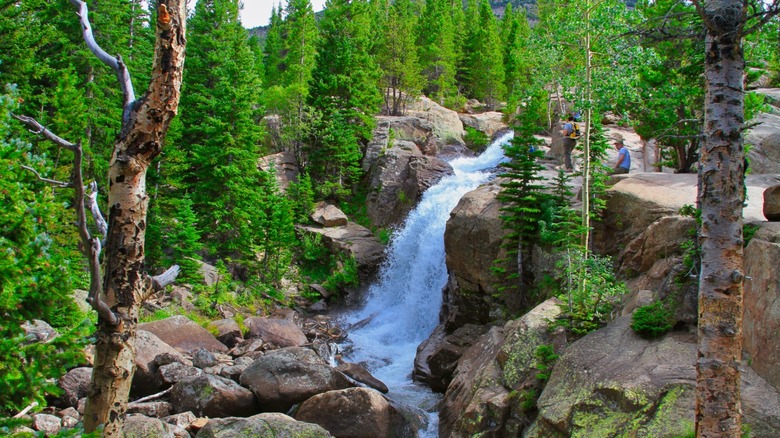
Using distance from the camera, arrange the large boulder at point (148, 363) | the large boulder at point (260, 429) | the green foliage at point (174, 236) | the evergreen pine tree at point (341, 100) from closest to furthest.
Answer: the large boulder at point (260, 429)
the large boulder at point (148, 363)
the green foliage at point (174, 236)
the evergreen pine tree at point (341, 100)

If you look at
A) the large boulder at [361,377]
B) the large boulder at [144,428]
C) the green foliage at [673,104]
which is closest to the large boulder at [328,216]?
the large boulder at [361,377]

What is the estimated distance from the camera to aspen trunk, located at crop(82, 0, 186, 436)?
4574 millimetres

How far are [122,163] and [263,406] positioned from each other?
10327 mm

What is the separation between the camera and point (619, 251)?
1570 centimetres

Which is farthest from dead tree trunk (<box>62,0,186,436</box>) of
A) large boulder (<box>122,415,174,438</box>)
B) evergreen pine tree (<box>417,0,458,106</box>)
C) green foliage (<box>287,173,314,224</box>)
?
evergreen pine tree (<box>417,0,458,106</box>)

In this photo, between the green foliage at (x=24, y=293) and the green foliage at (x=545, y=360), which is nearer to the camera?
the green foliage at (x=24, y=293)

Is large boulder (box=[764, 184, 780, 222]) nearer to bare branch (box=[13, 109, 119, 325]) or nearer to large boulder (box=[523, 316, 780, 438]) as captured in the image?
large boulder (box=[523, 316, 780, 438])

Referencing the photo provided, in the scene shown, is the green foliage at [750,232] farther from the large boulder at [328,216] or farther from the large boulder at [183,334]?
the large boulder at [328,216]

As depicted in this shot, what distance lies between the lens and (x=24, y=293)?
5.91m

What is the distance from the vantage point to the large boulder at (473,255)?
63.6ft

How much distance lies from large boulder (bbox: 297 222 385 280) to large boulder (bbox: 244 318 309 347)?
8.03 meters

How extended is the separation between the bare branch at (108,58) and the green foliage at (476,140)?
35527 millimetres

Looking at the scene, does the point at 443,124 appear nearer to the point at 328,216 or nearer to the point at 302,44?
the point at 302,44

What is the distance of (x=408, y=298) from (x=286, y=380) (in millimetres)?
A: 11770
